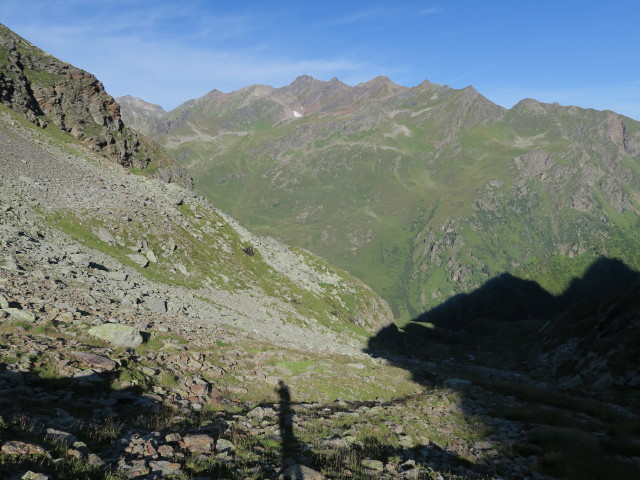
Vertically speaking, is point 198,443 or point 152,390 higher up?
point 152,390

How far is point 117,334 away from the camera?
750 inches

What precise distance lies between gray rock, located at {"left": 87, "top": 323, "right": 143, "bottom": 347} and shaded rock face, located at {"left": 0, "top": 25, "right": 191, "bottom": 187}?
227 ft

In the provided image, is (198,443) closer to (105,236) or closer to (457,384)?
(457,384)

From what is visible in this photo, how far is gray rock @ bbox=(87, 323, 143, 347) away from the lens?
61.1ft

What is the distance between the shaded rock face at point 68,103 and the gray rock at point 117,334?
69.1 meters

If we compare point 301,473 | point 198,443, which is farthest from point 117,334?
point 301,473

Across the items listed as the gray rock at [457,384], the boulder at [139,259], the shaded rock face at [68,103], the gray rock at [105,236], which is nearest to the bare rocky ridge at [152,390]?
the boulder at [139,259]

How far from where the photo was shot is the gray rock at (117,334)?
18.6 m

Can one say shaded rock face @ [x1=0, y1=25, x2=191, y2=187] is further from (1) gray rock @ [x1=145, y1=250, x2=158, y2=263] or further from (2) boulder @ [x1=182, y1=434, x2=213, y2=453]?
(2) boulder @ [x1=182, y1=434, x2=213, y2=453]

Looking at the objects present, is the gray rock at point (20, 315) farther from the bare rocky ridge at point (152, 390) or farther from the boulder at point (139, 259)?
the boulder at point (139, 259)

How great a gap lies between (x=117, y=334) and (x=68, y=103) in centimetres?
8254

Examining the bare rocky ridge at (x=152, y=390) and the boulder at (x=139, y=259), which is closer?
the bare rocky ridge at (x=152, y=390)

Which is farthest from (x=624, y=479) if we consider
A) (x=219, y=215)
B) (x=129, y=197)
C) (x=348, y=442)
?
(x=219, y=215)

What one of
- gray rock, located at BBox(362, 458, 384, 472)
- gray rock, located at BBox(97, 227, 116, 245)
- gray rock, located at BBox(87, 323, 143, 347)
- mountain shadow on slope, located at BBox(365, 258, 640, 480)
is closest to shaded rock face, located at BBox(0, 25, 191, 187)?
gray rock, located at BBox(97, 227, 116, 245)
